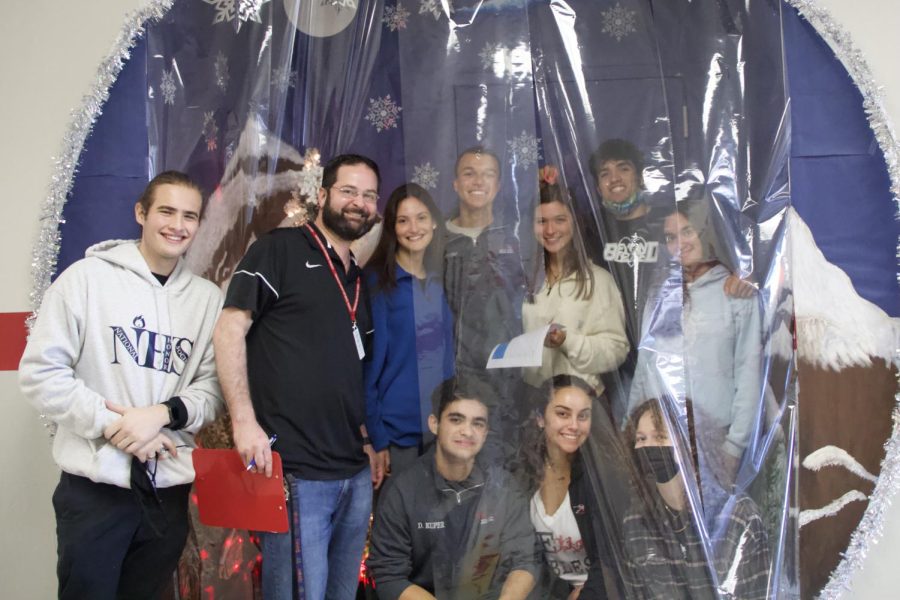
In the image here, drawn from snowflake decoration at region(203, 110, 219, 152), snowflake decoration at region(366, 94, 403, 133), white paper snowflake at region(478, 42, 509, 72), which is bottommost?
snowflake decoration at region(203, 110, 219, 152)

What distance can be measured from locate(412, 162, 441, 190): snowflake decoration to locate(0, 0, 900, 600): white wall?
3.05 feet

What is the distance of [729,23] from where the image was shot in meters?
1.91

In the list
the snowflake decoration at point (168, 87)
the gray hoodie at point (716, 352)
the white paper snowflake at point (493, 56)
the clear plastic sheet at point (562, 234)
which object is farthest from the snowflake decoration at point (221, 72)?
the gray hoodie at point (716, 352)

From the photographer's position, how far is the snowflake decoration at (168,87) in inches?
77.4

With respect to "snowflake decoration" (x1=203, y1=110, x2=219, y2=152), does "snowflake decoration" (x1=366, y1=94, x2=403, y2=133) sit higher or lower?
higher

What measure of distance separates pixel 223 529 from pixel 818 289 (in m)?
1.60

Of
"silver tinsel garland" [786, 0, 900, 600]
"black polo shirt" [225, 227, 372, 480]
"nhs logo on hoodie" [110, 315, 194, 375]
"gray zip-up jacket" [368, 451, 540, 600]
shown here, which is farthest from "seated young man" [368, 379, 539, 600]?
"silver tinsel garland" [786, 0, 900, 600]

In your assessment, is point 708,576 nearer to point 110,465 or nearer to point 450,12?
point 110,465

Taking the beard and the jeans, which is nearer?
the jeans

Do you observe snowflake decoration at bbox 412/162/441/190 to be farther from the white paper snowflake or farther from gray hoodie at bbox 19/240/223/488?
gray hoodie at bbox 19/240/223/488

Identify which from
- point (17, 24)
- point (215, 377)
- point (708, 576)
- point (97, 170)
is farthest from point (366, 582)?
point (17, 24)

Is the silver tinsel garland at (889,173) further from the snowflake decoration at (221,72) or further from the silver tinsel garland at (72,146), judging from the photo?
the silver tinsel garland at (72,146)

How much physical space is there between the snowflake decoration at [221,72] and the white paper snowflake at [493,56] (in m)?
0.64

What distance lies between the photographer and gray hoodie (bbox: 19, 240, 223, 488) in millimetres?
1512
